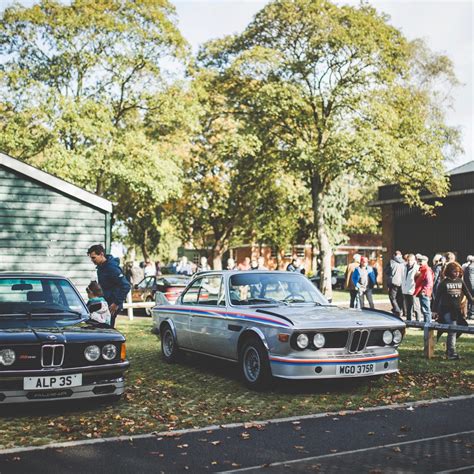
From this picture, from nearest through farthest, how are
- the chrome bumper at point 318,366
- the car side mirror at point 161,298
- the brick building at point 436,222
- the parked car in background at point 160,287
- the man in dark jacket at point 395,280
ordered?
the chrome bumper at point 318,366 < the car side mirror at point 161,298 < the man in dark jacket at point 395,280 < the parked car in background at point 160,287 < the brick building at point 436,222

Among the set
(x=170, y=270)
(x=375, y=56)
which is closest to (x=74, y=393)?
(x=375, y=56)

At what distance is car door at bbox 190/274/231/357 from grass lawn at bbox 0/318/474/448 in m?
0.46

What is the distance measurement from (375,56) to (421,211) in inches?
373

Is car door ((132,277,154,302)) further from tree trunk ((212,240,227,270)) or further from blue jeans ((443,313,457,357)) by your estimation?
tree trunk ((212,240,227,270))

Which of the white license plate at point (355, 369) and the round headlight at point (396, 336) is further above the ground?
the round headlight at point (396, 336)

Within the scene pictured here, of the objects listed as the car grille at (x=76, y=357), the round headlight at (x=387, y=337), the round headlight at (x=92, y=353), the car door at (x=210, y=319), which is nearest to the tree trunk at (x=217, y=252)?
the car door at (x=210, y=319)

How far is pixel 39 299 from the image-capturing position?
841 centimetres

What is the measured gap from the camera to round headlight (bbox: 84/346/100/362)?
7301 mm

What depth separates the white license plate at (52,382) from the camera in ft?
22.7

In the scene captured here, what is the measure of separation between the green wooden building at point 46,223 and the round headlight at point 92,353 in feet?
40.1

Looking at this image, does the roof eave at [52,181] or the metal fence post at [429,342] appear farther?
the roof eave at [52,181]

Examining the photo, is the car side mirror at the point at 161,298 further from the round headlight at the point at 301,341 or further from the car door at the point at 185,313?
the round headlight at the point at 301,341

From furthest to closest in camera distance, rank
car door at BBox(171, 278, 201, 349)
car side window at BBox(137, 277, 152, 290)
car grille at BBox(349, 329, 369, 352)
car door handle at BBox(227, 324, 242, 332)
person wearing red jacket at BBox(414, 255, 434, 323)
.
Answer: car side window at BBox(137, 277, 152, 290)
person wearing red jacket at BBox(414, 255, 434, 323)
car door at BBox(171, 278, 201, 349)
car door handle at BBox(227, 324, 242, 332)
car grille at BBox(349, 329, 369, 352)

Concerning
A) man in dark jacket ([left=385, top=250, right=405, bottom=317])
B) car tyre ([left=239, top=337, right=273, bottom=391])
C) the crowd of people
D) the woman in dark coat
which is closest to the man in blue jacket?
car tyre ([left=239, top=337, right=273, bottom=391])
